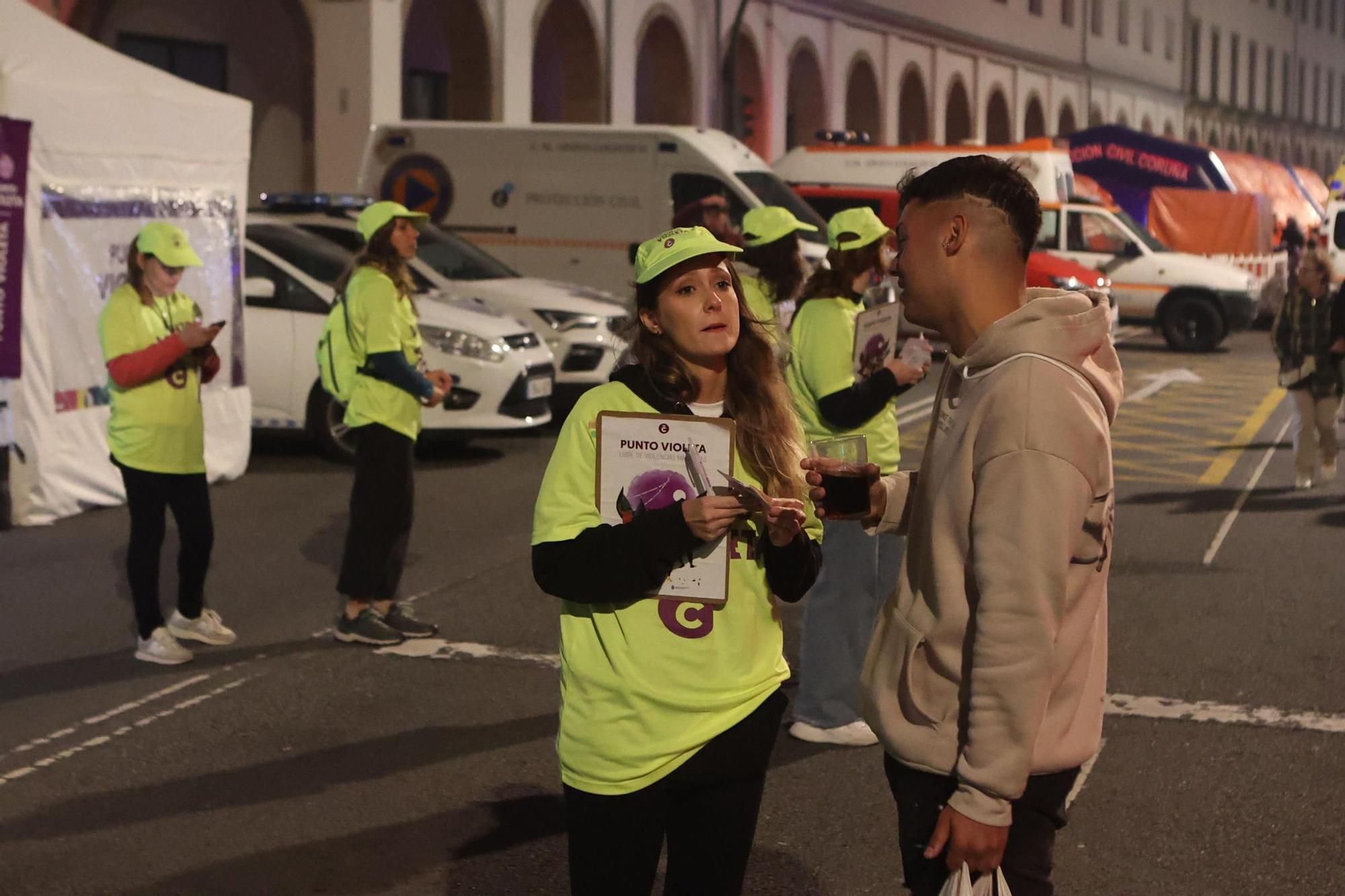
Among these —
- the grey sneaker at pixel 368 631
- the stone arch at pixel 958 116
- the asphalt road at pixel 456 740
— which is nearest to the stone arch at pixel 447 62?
the asphalt road at pixel 456 740

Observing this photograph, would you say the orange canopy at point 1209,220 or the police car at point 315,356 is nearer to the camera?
the police car at point 315,356

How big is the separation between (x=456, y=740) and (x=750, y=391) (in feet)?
10.2

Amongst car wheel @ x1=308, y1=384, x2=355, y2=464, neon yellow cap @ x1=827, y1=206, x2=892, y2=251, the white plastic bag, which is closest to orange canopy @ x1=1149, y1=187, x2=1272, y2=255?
car wheel @ x1=308, y1=384, x2=355, y2=464

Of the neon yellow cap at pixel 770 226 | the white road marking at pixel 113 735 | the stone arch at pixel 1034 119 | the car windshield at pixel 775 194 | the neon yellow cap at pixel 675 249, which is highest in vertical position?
the stone arch at pixel 1034 119

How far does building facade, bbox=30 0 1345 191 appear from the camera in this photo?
2247 centimetres

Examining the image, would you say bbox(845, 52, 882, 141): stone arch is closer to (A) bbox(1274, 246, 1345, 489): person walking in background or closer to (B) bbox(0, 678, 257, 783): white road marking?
(A) bbox(1274, 246, 1345, 489): person walking in background

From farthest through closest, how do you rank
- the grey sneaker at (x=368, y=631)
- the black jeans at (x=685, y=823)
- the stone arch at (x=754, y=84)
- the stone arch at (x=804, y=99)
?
A: the stone arch at (x=804, y=99) → the stone arch at (x=754, y=84) → the grey sneaker at (x=368, y=631) → the black jeans at (x=685, y=823)

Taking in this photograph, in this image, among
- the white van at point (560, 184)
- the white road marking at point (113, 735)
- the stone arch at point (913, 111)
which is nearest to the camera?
the white road marking at point (113, 735)

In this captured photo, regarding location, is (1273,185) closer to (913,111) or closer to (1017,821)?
(913,111)

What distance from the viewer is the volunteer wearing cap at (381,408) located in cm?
691

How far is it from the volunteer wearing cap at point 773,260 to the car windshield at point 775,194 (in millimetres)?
11527

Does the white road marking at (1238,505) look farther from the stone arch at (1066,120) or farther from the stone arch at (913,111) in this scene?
the stone arch at (1066,120)

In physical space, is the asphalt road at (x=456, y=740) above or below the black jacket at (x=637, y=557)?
below

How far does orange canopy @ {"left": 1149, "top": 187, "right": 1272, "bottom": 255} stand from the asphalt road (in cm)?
2013
